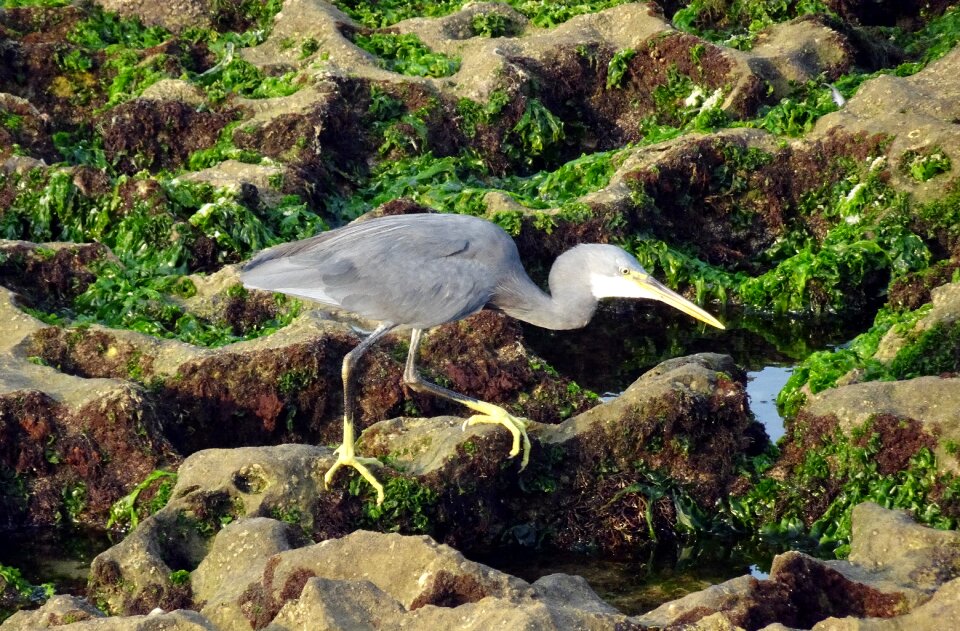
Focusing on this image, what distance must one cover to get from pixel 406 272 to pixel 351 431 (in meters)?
0.90

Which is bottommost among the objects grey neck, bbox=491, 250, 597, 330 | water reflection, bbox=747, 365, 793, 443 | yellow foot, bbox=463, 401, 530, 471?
water reflection, bbox=747, 365, 793, 443

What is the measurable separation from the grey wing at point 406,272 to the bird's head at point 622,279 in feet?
1.48

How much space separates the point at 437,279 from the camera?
25.1 ft

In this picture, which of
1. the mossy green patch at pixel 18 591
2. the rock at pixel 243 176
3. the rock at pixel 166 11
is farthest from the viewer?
the rock at pixel 166 11

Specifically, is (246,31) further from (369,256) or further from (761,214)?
(369,256)

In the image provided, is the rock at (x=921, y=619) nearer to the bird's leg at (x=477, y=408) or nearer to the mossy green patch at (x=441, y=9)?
the bird's leg at (x=477, y=408)

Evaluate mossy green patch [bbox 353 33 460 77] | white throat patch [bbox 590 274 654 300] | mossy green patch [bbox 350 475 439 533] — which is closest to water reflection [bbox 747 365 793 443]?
white throat patch [bbox 590 274 654 300]

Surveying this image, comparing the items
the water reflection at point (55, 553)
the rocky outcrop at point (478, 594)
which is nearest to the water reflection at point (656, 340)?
the water reflection at point (55, 553)

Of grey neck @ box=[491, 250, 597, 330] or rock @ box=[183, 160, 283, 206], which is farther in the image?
rock @ box=[183, 160, 283, 206]

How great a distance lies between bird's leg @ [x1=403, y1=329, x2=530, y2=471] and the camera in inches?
287

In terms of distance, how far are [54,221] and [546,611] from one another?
6461 mm

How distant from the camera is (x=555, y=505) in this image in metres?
7.47

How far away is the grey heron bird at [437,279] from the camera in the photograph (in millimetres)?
7672

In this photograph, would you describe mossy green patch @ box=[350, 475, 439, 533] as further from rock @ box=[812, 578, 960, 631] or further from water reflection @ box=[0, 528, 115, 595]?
rock @ box=[812, 578, 960, 631]
